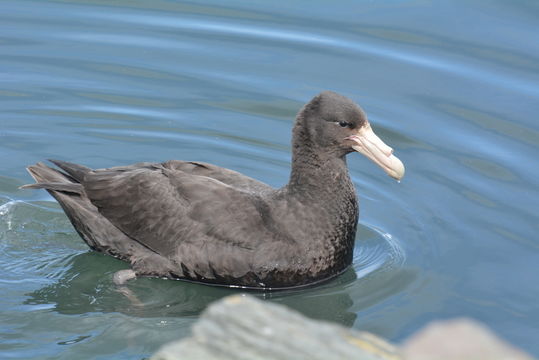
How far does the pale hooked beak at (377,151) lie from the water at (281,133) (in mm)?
822

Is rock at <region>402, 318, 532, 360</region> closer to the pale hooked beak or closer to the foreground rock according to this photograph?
the foreground rock

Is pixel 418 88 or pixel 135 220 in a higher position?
pixel 418 88

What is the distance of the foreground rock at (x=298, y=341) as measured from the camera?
3.54 metres

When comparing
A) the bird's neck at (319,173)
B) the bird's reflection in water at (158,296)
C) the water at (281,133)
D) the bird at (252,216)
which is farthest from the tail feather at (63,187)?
the bird's neck at (319,173)

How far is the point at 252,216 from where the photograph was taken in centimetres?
695

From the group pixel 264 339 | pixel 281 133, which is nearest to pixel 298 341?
pixel 264 339

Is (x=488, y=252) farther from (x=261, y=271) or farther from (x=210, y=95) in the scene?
(x=210, y=95)

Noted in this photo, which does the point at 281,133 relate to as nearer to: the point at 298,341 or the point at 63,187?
the point at 63,187

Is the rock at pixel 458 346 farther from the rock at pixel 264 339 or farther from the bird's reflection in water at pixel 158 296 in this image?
the bird's reflection in water at pixel 158 296

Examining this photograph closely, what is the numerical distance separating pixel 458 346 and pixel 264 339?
759 mm

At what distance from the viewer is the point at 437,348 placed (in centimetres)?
352

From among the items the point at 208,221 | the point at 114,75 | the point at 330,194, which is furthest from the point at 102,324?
the point at 114,75

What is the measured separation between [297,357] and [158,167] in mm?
3942

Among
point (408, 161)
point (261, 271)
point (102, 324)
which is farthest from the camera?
point (408, 161)
